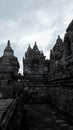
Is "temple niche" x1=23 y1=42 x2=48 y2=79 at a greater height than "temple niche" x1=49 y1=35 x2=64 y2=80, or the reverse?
"temple niche" x1=23 y1=42 x2=48 y2=79

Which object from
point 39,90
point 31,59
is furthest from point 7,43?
point 39,90

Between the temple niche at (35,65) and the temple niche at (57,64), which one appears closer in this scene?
the temple niche at (57,64)

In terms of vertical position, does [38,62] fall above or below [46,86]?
above

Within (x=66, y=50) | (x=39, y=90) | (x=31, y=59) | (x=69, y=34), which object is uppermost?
(x=31, y=59)

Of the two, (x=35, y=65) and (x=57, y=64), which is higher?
(x=35, y=65)

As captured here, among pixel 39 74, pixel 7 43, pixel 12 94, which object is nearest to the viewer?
pixel 12 94

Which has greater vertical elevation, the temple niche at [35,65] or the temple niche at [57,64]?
the temple niche at [35,65]

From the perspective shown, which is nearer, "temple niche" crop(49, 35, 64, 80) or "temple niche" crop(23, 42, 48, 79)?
"temple niche" crop(49, 35, 64, 80)

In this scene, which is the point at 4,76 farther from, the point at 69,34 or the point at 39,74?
the point at 39,74

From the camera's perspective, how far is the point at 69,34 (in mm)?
6234

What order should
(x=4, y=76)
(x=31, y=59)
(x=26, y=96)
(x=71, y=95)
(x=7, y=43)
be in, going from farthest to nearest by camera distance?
1. (x=31, y=59)
2. (x=7, y=43)
3. (x=26, y=96)
4. (x=4, y=76)
5. (x=71, y=95)

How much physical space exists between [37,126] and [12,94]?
2.40 m

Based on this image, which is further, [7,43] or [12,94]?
[7,43]

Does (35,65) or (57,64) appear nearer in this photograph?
(57,64)
